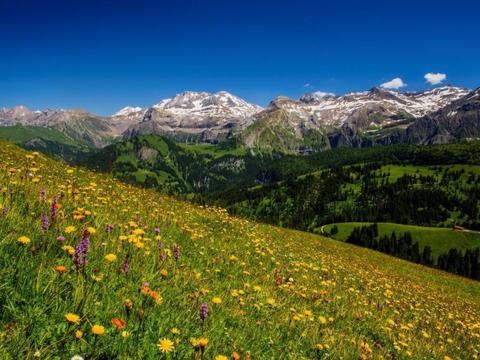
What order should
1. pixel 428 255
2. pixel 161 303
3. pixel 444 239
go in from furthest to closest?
1. pixel 444 239
2. pixel 428 255
3. pixel 161 303

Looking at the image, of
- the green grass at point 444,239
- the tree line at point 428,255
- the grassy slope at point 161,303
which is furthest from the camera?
the green grass at point 444,239

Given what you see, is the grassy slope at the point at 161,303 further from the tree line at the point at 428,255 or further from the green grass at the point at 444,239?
the green grass at the point at 444,239

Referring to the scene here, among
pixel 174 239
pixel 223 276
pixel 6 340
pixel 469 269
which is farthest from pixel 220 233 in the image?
pixel 469 269

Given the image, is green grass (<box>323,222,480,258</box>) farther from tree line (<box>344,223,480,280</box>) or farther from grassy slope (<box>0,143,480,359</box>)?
grassy slope (<box>0,143,480,359</box>)

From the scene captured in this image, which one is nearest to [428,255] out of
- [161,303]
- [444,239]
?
[444,239]

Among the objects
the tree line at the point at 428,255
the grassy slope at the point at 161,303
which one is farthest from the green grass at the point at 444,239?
the grassy slope at the point at 161,303

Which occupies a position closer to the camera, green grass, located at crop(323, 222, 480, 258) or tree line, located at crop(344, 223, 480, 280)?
tree line, located at crop(344, 223, 480, 280)

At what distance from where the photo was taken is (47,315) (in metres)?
3.93

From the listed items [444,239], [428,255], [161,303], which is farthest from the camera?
[444,239]

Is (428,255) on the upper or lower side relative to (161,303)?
lower

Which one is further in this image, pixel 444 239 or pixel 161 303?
pixel 444 239

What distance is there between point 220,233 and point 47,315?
1017 centimetres

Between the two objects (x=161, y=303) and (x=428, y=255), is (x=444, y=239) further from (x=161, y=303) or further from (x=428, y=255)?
(x=161, y=303)

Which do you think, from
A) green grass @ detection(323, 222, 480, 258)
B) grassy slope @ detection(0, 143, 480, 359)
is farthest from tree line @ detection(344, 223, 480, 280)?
grassy slope @ detection(0, 143, 480, 359)
